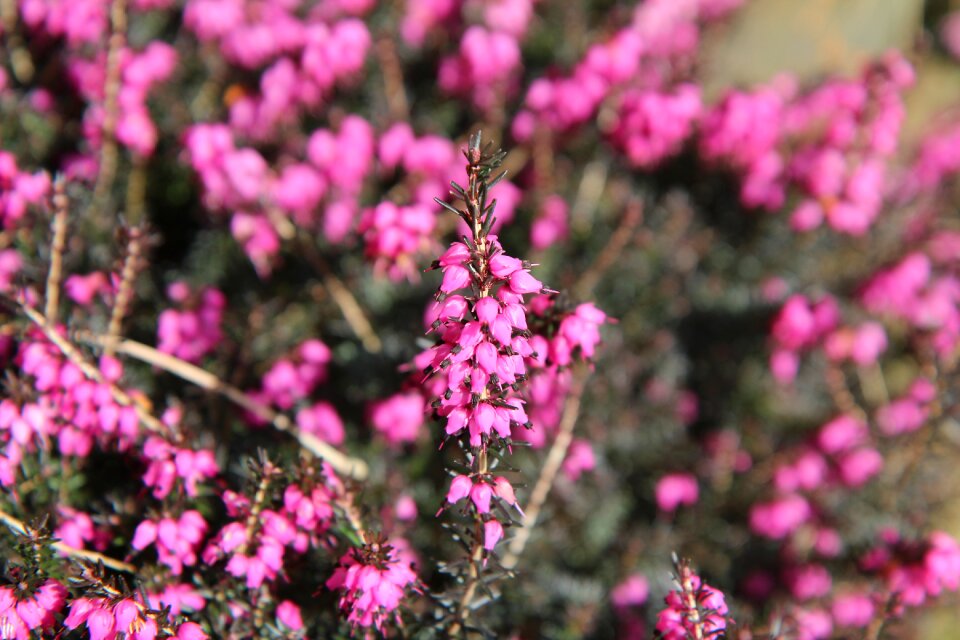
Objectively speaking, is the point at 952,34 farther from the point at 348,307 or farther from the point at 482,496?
the point at 482,496

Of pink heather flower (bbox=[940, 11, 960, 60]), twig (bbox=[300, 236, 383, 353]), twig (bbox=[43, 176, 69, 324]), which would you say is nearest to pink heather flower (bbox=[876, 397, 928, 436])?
twig (bbox=[300, 236, 383, 353])

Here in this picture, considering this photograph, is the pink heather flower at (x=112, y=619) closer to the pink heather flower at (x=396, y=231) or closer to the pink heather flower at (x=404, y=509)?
the pink heather flower at (x=404, y=509)

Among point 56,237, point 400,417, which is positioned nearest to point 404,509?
point 400,417

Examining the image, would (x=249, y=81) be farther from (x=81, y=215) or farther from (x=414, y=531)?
(x=414, y=531)

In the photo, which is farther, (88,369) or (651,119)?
(651,119)

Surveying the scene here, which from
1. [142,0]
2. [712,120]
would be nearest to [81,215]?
[142,0]

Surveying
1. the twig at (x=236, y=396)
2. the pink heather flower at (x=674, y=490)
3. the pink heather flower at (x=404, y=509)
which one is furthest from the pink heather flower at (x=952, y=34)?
the twig at (x=236, y=396)

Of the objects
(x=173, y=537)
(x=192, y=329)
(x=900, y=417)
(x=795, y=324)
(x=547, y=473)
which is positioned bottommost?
(x=173, y=537)
